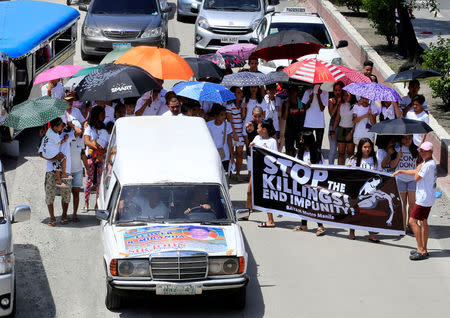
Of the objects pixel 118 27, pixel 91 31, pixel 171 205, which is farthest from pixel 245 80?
pixel 91 31

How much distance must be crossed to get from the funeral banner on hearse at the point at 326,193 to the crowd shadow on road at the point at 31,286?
133 inches

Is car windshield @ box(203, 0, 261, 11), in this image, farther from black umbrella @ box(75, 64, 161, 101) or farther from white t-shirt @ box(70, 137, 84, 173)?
white t-shirt @ box(70, 137, 84, 173)

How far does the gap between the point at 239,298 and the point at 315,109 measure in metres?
6.24

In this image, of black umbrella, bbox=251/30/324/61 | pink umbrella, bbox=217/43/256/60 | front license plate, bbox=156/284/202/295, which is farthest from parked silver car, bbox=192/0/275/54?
front license plate, bbox=156/284/202/295

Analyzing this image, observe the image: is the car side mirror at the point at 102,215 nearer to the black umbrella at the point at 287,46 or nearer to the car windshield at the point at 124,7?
the black umbrella at the point at 287,46

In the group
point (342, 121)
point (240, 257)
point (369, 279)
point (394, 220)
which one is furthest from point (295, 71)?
point (240, 257)

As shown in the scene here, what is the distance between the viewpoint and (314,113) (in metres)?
16.5

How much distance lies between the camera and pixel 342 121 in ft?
53.6

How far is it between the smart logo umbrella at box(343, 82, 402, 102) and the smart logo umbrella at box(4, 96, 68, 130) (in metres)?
4.84

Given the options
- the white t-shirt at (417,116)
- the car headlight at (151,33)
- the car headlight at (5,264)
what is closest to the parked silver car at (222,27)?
the car headlight at (151,33)

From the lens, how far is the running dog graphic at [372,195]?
526 inches

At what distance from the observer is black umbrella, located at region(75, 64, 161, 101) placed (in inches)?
587

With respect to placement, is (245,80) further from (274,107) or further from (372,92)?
(372,92)

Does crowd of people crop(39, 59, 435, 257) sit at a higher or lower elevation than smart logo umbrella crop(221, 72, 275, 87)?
→ lower
